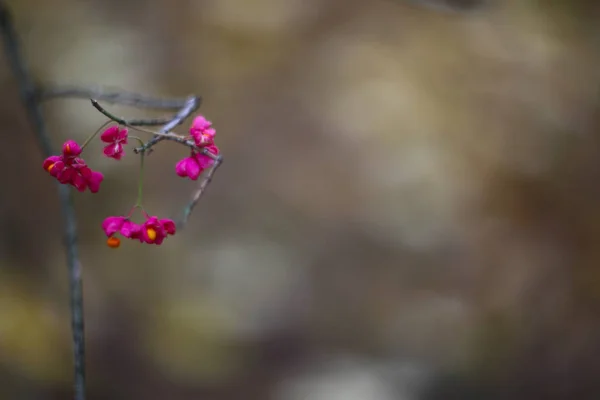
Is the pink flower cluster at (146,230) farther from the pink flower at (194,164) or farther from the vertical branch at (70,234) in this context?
the vertical branch at (70,234)

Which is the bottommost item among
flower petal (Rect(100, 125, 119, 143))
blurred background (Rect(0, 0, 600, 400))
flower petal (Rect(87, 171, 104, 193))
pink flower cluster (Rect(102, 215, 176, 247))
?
pink flower cluster (Rect(102, 215, 176, 247))

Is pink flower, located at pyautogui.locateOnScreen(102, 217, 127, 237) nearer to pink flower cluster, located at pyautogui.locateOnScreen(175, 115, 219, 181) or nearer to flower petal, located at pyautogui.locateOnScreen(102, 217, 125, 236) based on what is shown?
flower petal, located at pyautogui.locateOnScreen(102, 217, 125, 236)

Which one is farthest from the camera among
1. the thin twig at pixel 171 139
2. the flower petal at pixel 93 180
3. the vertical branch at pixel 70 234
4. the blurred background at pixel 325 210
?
the blurred background at pixel 325 210

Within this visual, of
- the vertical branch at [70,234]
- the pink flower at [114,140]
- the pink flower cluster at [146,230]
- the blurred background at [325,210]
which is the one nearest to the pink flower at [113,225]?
the pink flower cluster at [146,230]

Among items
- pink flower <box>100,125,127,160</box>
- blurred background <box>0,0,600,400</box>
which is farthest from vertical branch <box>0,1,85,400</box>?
blurred background <box>0,0,600,400</box>

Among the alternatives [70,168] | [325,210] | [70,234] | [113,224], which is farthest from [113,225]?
[325,210]

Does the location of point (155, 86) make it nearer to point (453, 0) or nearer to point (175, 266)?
point (175, 266)

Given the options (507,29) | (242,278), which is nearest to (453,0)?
(507,29)
